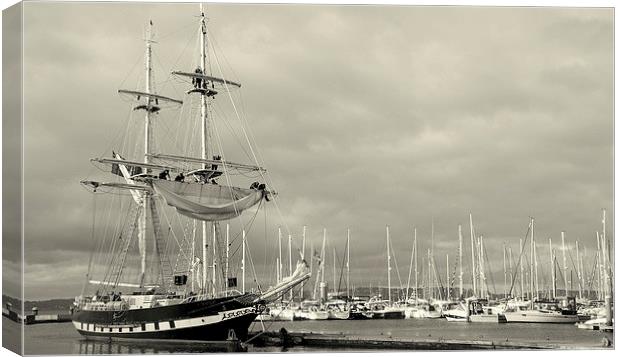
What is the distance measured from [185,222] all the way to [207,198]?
144cm

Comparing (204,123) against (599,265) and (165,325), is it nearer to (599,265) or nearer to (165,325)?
(165,325)

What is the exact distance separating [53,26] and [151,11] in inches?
84.9

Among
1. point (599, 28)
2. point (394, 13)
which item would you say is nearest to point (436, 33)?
point (394, 13)

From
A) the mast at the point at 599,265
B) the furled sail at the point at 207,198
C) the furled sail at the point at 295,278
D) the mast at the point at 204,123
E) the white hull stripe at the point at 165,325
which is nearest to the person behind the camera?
the mast at the point at 204,123

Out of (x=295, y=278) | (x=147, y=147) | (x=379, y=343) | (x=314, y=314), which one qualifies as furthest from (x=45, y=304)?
(x=314, y=314)

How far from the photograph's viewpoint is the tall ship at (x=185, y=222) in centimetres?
2448

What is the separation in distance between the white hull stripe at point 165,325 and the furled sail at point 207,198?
109 inches

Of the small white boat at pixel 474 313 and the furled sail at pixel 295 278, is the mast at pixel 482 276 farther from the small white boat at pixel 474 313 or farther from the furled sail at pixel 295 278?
the furled sail at pixel 295 278

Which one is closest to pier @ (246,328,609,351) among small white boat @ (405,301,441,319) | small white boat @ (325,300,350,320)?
small white boat @ (405,301,441,319)

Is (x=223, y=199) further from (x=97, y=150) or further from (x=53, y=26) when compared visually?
(x=53, y=26)

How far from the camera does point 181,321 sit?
26672 millimetres

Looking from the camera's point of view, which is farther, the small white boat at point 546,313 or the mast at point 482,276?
the small white boat at point 546,313

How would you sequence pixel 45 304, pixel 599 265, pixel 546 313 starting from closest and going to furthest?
pixel 45 304
pixel 599 265
pixel 546 313

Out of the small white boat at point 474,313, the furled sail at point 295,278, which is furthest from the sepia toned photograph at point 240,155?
the small white boat at point 474,313
